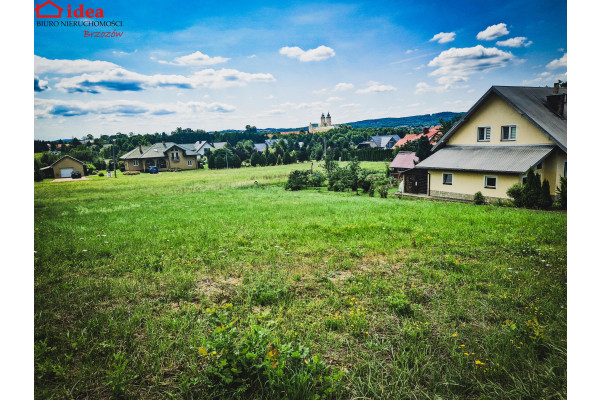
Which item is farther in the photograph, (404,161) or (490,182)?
(404,161)

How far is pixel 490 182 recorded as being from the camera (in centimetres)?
1246

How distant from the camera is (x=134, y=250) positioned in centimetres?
536

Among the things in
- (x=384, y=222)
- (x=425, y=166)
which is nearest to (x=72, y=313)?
(x=384, y=222)

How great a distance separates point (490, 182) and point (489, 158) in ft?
3.25

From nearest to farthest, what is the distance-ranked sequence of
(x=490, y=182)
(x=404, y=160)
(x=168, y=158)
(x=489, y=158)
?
(x=489, y=158)
(x=490, y=182)
(x=168, y=158)
(x=404, y=160)

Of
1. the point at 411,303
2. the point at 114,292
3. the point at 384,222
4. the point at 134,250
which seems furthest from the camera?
the point at 384,222

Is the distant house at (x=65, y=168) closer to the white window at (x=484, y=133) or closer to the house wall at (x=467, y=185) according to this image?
the house wall at (x=467, y=185)

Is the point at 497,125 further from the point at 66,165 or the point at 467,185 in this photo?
the point at 66,165

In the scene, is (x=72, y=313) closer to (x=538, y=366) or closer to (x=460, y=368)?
(x=460, y=368)

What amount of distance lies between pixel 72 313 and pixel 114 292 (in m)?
0.51

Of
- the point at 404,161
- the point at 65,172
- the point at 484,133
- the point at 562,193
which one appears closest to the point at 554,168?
the point at 562,193

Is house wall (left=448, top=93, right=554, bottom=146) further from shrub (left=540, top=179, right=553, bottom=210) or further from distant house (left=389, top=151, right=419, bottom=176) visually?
distant house (left=389, top=151, right=419, bottom=176)

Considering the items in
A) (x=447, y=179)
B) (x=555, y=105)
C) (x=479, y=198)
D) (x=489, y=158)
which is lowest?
(x=479, y=198)

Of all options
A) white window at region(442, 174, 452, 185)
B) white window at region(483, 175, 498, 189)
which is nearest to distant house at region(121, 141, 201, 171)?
white window at region(442, 174, 452, 185)
